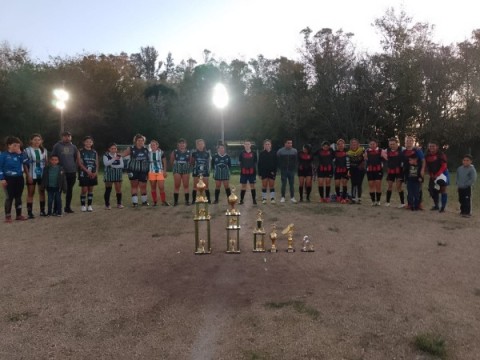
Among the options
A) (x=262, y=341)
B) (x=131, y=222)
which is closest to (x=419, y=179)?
(x=131, y=222)

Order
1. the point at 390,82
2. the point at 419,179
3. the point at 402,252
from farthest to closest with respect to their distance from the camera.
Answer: the point at 390,82 → the point at 419,179 → the point at 402,252

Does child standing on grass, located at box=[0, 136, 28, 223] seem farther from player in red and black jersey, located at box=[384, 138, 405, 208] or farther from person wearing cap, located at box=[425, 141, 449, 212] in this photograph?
person wearing cap, located at box=[425, 141, 449, 212]

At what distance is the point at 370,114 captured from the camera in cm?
3195

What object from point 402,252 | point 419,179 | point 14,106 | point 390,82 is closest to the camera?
point 402,252

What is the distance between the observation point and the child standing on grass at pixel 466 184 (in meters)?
10.0

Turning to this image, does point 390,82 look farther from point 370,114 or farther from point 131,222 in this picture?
point 131,222

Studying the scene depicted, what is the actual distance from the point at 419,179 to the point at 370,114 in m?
22.6

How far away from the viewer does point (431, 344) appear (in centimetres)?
354

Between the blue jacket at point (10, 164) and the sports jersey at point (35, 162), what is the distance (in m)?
0.23

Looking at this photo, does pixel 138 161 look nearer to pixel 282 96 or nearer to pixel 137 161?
pixel 137 161

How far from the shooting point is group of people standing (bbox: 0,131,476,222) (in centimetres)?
960

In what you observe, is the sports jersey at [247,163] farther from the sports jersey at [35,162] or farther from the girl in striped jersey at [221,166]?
the sports jersey at [35,162]

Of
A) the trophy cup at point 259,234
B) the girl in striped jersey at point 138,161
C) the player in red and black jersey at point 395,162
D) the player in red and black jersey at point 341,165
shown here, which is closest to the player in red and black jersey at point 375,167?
the player in red and black jersey at point 395,162

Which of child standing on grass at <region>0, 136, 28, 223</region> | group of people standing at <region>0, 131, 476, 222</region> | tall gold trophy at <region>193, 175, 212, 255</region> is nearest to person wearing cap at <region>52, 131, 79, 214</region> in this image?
group of people standing at <region>0, 131, 476, 222</region>
